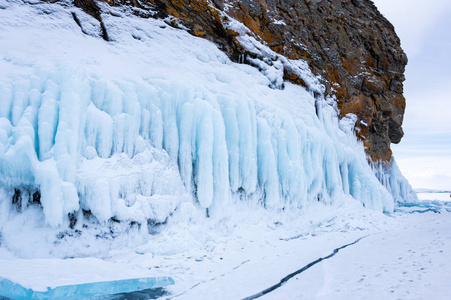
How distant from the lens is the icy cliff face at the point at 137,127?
16.2 feet

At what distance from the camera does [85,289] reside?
3572 millimetres

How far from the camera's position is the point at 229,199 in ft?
25.3

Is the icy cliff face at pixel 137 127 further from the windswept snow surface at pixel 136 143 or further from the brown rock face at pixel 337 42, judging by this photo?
the brown rock face at pixel 337 42

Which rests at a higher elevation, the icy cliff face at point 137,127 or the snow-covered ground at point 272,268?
the icy cliff face at point 137,127

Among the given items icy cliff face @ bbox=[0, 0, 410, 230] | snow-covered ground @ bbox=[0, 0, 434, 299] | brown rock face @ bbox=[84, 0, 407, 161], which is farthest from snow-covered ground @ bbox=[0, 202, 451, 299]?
brown rock face @ bbox=[84, 0, 407, 161]

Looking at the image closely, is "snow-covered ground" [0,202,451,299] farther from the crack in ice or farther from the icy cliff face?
the icy cliff face

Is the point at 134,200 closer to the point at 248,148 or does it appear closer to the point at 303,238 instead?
the point at 248,148

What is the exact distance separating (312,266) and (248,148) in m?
3.80

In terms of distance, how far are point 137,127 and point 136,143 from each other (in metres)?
0.36

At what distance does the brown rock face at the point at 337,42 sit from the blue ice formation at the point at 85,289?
28.2 ft

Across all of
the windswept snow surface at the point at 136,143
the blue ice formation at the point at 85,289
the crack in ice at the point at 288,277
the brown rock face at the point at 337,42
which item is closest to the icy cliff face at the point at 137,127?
the windswept snow surface at the point at 136,143

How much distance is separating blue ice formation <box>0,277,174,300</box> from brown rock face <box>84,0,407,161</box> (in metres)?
8.60

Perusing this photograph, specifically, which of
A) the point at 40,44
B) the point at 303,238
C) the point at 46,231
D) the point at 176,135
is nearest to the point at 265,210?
the point at 303,238

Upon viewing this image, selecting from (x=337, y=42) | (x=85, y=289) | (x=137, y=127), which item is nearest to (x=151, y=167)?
(x=137, y=127)
